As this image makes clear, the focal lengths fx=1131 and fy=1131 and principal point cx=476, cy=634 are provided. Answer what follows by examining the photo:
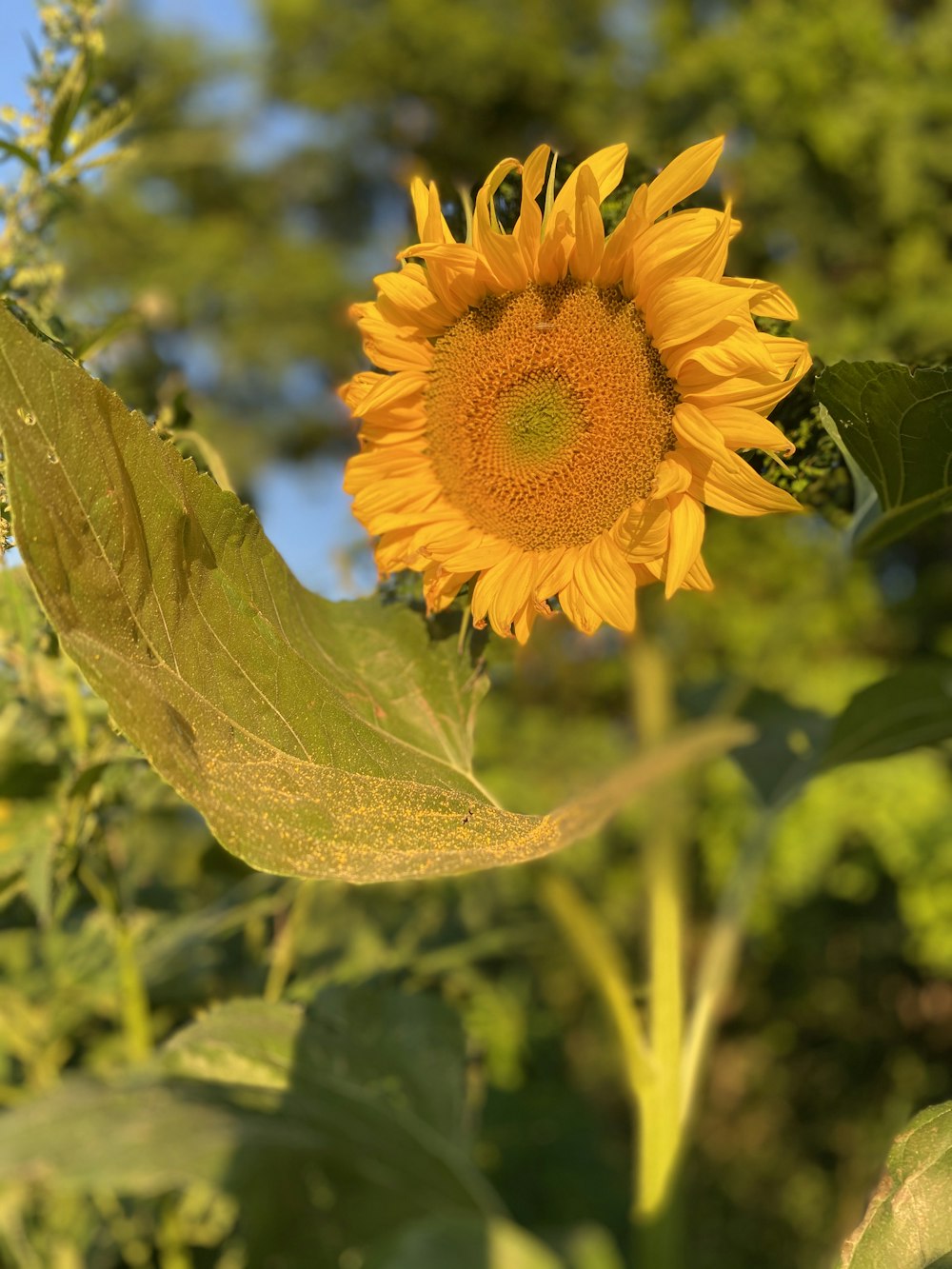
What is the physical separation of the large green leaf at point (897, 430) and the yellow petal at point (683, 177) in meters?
0.07

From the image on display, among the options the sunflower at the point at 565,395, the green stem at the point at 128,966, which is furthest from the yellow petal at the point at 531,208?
the green stem at the point at 128,966

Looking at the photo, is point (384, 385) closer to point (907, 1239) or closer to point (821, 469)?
point (821, 469)

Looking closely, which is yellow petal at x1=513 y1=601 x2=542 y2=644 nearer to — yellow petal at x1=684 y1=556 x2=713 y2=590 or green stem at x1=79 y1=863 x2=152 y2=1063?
yellow petal at x1=684 y1=556 x2=713 y2=590

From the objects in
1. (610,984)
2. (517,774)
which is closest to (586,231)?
(610,984)

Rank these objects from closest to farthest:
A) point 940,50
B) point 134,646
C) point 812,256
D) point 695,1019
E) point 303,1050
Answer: point 134,646
point 303,1050
point 695,1019
point 940,50
point 812,256

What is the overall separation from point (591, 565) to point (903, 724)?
1.01 feet

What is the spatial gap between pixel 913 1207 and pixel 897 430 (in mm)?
259

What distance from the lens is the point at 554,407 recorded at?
0.39 meters

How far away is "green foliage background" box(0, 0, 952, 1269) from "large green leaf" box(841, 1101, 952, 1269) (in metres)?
0.14

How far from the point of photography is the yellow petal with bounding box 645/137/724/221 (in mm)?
348

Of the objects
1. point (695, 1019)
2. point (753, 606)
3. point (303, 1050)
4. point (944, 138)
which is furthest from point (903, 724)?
point (944, 138)

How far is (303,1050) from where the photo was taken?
Result: 1.93 feet

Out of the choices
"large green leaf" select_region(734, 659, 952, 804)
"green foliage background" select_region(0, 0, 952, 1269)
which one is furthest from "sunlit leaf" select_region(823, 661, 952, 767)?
"green foliage background" select_region(0, 0, 952, 1269)

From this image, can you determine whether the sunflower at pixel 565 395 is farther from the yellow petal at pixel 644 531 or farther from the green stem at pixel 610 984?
the green stem at pixel 610 984
